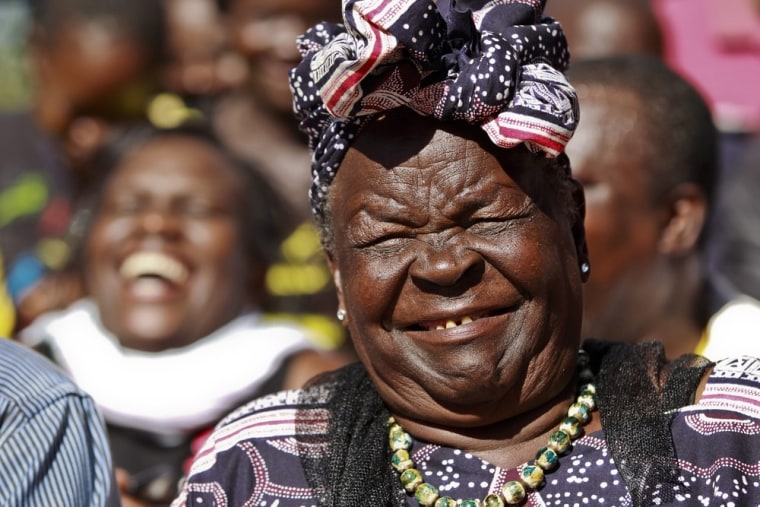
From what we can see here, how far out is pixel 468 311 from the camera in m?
2.45

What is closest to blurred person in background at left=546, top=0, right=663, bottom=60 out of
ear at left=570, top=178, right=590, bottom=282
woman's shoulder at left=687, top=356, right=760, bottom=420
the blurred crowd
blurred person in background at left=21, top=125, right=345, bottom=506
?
the blurred crowd

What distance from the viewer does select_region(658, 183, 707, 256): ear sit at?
4.20 metres

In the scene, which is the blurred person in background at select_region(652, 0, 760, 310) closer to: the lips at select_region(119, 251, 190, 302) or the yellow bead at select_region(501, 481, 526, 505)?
the lips at select_region(119, 251, 190, 302)

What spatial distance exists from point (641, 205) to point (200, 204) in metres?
1.38

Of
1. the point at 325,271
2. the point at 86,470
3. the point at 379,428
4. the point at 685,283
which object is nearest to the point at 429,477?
the point at 379,428

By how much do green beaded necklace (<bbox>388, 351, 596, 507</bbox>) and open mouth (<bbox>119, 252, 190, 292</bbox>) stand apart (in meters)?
1.78

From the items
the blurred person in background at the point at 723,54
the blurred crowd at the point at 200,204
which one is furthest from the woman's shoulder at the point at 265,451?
the blurred person in background at the point at 723,54

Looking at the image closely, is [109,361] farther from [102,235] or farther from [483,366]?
[483,366]

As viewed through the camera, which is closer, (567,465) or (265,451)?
(567,465)

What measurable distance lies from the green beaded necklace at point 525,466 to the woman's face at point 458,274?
2.9 inches

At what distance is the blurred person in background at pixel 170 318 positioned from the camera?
405 cm

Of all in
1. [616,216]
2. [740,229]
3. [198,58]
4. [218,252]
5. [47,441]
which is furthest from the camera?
[198,58]

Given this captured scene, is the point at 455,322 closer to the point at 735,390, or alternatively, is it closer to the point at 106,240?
the point at 735,390

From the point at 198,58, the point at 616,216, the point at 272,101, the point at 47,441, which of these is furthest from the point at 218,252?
the point at 198,58
